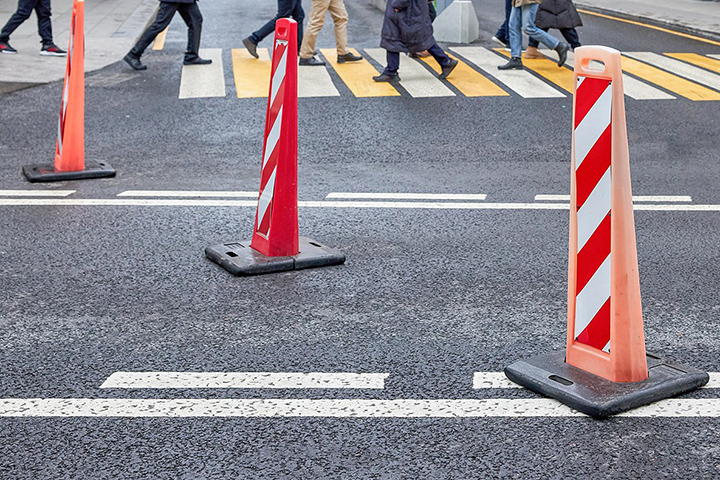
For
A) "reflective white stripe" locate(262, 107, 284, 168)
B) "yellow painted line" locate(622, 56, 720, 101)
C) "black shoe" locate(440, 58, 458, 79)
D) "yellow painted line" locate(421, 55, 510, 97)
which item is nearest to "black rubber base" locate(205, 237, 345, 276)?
"reflective white stripe" locate(262, 107, 284, 168)

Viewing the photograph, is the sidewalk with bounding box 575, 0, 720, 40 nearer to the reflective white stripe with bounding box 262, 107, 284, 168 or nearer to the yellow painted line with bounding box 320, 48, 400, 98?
the yellow painted line with bounding box 320, 48, 400, 98

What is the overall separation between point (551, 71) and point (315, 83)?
3100mm

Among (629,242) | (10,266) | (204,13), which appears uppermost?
(629,242)

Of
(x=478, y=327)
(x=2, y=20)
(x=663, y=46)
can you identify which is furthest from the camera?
(x=2, y=20)

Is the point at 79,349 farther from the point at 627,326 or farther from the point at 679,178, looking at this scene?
the point at 679,178

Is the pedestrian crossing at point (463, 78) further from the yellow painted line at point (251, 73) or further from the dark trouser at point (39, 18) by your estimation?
the dark trouser at point (39, 18)

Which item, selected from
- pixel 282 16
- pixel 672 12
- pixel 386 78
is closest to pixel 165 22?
pixel 282 16

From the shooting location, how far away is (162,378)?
4.09 meters

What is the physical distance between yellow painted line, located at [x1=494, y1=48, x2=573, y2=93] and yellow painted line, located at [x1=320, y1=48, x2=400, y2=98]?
6.51 ft

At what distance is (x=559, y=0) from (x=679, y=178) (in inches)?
242

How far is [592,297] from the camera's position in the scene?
398 cm

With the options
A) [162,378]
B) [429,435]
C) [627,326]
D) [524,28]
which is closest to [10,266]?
[162,378]

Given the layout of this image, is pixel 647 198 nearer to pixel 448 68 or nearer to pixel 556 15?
pixel 448 68

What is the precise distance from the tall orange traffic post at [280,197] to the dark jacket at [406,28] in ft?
21.2
